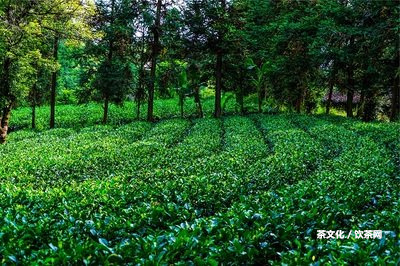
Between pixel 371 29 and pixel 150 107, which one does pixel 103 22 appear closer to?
pixel 150 107

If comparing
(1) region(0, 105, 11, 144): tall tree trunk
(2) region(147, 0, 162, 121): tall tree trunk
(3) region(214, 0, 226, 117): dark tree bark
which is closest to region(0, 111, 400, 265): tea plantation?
(1) region(0, 105, 11, 144): tall tree trunk

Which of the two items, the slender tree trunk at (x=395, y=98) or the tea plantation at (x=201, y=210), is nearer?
the tea plantation at (x=201, y=210)

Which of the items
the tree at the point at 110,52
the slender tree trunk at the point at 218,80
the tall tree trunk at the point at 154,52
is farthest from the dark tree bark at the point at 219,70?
the tree at the point at 110,52

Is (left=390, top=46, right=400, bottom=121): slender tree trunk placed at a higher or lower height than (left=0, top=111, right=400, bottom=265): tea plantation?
higher

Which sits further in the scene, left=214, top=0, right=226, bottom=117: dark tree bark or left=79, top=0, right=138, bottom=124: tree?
left=214, top=0, right=226, bottom=117: dark tree bark

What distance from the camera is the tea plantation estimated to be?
4.27 m

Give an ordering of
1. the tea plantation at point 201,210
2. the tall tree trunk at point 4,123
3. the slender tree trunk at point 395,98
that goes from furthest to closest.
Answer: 1. the slender tree trunk at point 395,98
2. the tall tree trunk at point 4,123
3. the tea plantation at point 201,210

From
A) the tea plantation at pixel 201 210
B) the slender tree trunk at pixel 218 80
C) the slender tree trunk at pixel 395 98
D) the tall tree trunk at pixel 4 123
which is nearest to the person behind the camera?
the tea plantation at pixel 201 210

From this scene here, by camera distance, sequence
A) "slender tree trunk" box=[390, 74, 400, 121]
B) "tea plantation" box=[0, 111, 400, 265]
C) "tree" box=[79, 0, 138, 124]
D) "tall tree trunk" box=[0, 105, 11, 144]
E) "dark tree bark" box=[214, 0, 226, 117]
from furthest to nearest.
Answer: "dark tree bark" box=[214, 0, 226, 117], "tree" box=[79, 0, 138, 124], "slender tree trunk" box=[390, 74, 400, 121], "tall tree trunk" box=[0, 105, 11, 144], "tea plantation" box=[0, 111, 400, 265]

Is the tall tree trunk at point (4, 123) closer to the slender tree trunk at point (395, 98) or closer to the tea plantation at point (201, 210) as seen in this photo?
the tea plantation at point (201, 210)

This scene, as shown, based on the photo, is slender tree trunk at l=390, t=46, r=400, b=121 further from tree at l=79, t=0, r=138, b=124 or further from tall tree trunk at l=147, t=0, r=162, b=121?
tree at l=79, t=0, r=138, b=124

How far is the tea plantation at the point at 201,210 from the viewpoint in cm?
427

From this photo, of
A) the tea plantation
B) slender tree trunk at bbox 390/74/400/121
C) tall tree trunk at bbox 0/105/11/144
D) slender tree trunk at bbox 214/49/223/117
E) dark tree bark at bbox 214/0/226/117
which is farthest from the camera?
slender tree trunk at bbox 214/49/223/117

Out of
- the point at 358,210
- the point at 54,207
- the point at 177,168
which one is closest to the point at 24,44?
the point at 177,168
